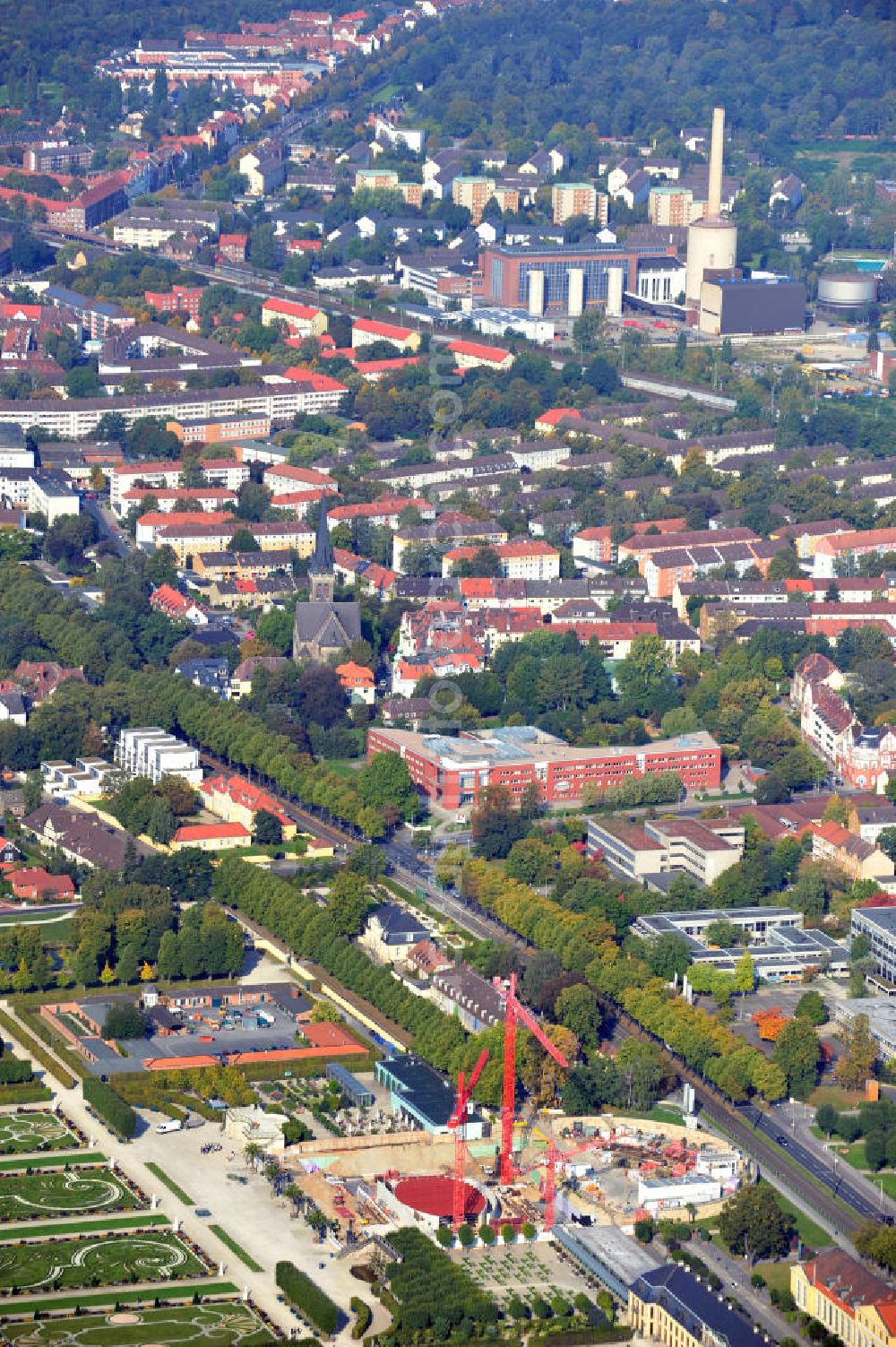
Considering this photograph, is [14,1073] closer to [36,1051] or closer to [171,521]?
[36,1051]

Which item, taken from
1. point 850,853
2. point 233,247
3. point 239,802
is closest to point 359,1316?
point 850,853

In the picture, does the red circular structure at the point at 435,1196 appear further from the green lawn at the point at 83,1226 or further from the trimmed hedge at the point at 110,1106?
the trimmed hedge at the point at 110,1106

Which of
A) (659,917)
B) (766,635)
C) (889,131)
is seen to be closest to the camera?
(659,917)

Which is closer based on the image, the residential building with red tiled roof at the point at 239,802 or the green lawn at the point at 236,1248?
the green lawn at the point at 236,1248

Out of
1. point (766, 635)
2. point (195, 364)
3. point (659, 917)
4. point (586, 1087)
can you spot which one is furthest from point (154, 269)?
point (586, 1087)

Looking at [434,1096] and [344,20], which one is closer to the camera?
[434,1096]

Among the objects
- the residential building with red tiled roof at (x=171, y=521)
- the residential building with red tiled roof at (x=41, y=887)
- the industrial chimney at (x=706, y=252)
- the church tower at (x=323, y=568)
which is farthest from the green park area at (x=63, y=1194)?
the industrial chimney at (x=706, y=252)

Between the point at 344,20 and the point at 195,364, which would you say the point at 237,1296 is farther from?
the point at 344,20
